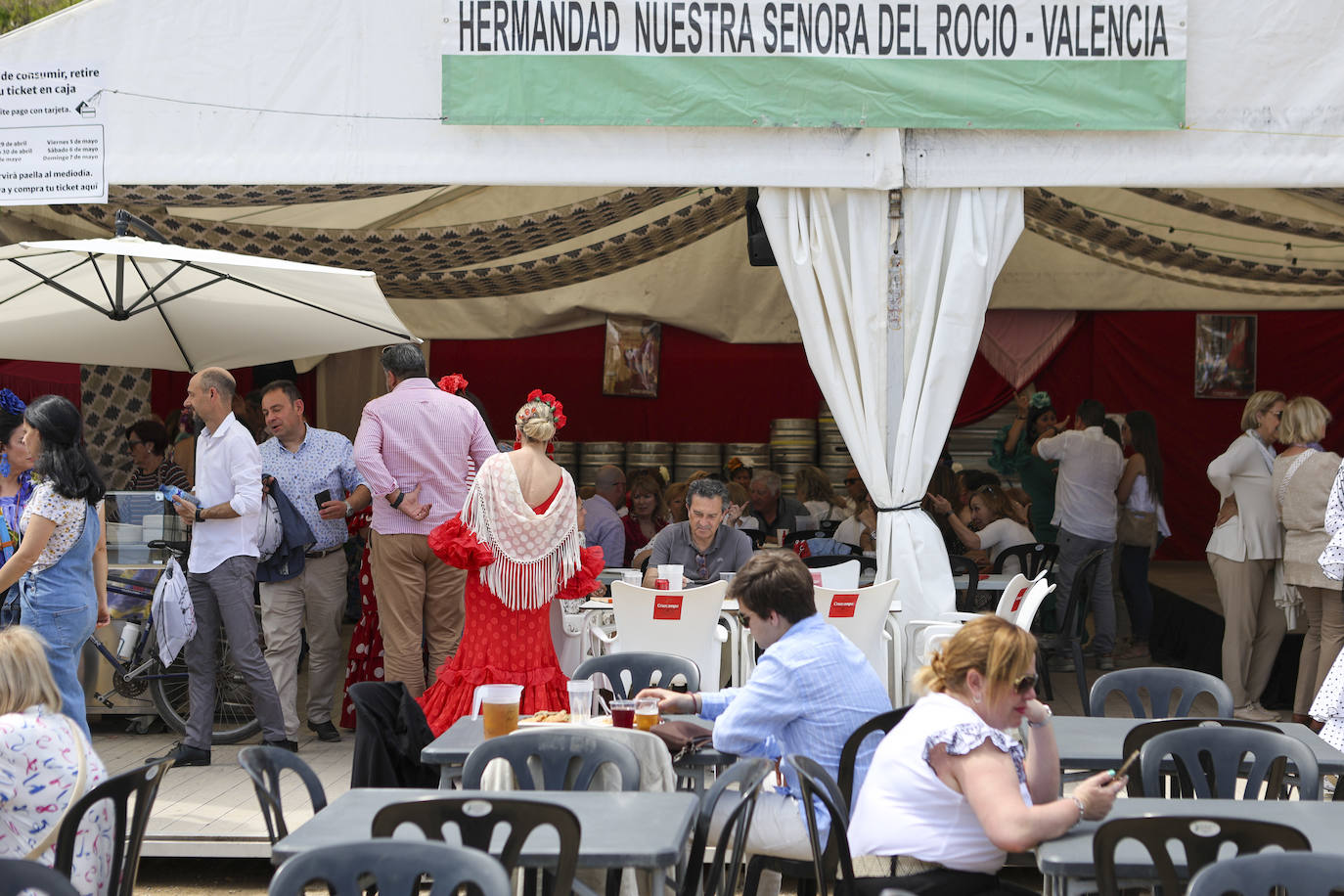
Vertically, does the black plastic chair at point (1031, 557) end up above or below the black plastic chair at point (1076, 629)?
above

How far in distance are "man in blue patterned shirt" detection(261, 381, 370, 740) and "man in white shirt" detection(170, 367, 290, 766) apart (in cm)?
49

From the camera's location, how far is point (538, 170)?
5.62 metres

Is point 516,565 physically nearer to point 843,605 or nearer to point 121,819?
point 843,605

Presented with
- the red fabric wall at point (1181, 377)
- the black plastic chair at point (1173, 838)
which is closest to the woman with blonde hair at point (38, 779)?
the black plastic chair at point (1173, 838)

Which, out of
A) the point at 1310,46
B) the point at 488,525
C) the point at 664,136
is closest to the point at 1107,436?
the point at 1310,46

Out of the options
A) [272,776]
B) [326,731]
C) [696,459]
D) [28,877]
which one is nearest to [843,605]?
[326,731]

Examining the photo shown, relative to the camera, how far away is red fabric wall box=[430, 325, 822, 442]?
11938 mm

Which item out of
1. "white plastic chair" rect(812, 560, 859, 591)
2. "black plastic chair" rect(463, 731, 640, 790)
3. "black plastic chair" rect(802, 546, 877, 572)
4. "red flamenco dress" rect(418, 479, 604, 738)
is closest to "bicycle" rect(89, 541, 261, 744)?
"red flamenco dress" rect(418, 479, 604, 738)

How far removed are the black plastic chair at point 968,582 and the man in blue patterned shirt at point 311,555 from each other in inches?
119

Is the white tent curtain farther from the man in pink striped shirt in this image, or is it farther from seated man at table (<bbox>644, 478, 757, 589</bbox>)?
the man in pink striped shirt

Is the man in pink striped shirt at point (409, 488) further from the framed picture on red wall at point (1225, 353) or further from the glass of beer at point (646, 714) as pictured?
the framed picture on red wall at point (1225, 353)

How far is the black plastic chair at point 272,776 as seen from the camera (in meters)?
3.20

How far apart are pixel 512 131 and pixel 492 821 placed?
11.6 feet

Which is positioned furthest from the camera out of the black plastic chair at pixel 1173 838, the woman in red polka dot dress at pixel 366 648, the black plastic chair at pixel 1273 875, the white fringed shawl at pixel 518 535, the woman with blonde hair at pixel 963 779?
the woman in red polka dot dress at pixel 366 648
